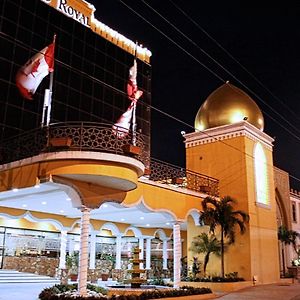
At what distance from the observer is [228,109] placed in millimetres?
22344

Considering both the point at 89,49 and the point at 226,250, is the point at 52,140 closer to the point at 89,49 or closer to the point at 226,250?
the point at 226,250

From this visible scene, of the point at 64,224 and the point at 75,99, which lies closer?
the point at 64,224

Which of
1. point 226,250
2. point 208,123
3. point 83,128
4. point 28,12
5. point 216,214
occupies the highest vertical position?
point 28,12

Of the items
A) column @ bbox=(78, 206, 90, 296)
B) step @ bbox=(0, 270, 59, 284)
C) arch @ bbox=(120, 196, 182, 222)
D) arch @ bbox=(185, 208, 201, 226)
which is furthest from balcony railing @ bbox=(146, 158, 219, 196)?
step @ bbox=(0, 270, 59, 284)

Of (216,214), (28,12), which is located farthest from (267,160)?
(28,12)

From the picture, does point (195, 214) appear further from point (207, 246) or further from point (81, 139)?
point (81, 139)

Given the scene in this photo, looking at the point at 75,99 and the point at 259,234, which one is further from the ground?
the point at 75,99

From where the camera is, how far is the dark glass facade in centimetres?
2275

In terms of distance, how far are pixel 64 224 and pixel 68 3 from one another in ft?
49.2

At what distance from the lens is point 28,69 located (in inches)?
585

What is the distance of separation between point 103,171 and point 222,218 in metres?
9.01

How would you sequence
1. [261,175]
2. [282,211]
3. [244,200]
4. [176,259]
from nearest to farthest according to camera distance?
[176,259], [244,200], [261,175], [282,211]

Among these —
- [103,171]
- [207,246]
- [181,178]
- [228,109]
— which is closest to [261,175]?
[228,109]

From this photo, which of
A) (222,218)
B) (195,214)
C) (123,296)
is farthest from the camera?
(195,214)
